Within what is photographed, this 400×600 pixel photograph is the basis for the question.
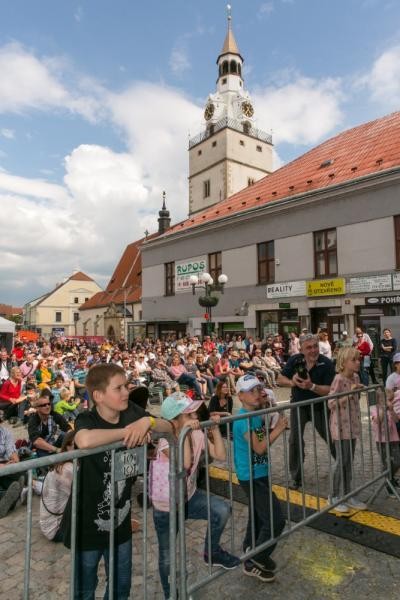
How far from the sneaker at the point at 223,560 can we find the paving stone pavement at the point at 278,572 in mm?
237

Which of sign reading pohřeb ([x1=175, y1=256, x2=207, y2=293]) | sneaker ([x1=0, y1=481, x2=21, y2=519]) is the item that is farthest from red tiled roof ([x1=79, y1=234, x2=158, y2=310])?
sneaker ([x1=0, y1=481, x2=21, y2=519])

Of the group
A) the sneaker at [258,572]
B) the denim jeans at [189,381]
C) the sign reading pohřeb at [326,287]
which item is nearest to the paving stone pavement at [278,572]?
the sneaker at [258,572]

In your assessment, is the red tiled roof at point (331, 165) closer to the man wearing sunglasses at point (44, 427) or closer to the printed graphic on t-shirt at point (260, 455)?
the man wearing sunglasses at point (44, 427)

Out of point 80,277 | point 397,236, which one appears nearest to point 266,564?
point 397,236

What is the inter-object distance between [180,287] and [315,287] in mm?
10336

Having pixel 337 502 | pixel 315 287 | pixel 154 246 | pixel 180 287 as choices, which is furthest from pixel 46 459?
pixel 154 246

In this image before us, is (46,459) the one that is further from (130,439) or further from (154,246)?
(154,246)

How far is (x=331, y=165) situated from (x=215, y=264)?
342 inches

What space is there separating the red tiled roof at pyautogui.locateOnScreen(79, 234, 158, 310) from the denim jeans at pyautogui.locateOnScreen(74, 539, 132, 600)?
47461 mm

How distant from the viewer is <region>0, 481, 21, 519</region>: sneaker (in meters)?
4.26

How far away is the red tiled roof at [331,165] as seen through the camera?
19188 mm

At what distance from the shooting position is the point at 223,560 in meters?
2.85

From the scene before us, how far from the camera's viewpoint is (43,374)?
12023mm

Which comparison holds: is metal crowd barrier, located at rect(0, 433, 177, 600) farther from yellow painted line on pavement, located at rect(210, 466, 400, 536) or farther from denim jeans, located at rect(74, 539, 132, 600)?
yellow painted line on pavement, located at rect(210, 466, 400, 536)
